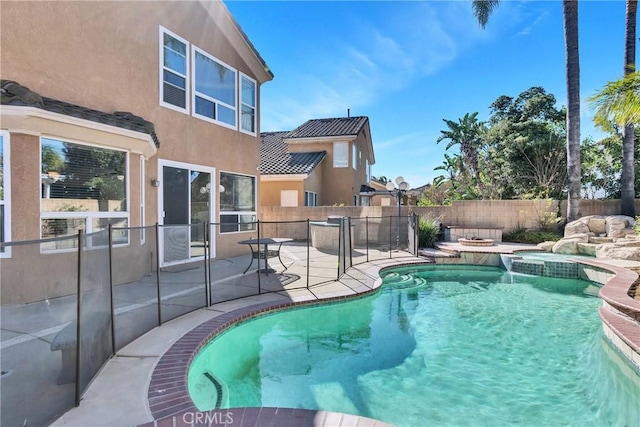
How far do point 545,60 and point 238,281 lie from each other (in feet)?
65.5

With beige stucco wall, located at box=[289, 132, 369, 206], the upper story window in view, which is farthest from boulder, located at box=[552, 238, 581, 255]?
the upper story window

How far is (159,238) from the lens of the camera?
205 inches

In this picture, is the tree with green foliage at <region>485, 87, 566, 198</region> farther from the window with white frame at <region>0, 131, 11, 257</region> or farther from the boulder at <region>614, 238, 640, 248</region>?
the window with white frame at <region>0, 131, 11, 257</region>

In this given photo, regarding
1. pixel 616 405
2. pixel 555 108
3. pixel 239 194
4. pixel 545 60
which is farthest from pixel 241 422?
pixel 555 108

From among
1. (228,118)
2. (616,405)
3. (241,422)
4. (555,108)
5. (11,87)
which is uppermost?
(555,108)

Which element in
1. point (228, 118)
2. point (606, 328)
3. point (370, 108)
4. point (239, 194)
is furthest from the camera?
point (370, 108)

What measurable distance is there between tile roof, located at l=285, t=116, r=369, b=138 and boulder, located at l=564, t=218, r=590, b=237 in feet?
40.1

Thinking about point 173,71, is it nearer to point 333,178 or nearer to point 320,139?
point 320,139

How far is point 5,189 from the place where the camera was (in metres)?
5.42

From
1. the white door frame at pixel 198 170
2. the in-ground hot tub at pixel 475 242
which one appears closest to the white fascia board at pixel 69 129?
the white door frame at pixel 198 170

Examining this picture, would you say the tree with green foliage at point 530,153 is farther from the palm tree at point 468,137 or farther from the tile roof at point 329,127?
the tile roof at point 329,127

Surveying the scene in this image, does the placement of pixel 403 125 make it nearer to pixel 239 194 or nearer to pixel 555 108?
pixel 555 108

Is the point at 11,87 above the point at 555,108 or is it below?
below

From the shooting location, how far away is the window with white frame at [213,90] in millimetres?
10031
